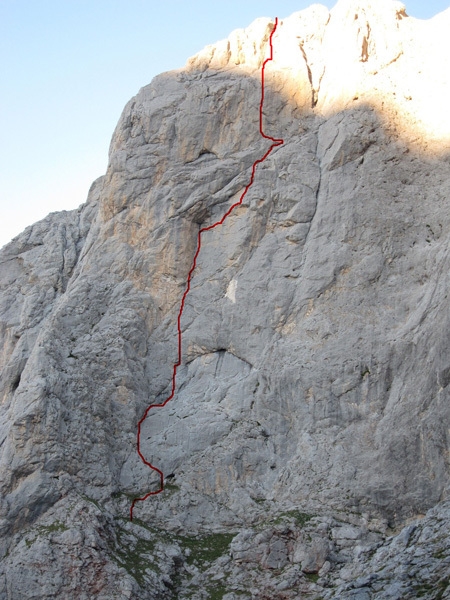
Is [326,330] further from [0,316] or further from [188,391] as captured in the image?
[0,316]

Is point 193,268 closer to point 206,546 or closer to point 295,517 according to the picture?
point 206,546

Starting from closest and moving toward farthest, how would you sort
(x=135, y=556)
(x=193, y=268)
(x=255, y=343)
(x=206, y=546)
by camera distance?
(x=135, y=556), (x=206, y=546), (x=255, y=343), (x=193, y=268)

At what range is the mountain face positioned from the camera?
68.4ft

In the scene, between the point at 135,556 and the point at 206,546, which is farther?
the point at 206,546

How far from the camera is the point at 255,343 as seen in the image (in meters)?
25.0

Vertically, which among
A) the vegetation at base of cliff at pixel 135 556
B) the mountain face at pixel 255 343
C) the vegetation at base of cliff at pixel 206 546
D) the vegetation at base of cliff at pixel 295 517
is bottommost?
the vegetation at base of cliff at pixel 135 556

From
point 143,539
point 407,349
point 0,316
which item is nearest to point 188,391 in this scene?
point 143,539

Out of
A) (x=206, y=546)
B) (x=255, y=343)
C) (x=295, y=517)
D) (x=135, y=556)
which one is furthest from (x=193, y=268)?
(x=135, y=556)

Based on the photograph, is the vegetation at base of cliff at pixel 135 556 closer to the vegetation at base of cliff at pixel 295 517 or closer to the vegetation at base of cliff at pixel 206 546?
the vegetation at base of cliff at pixel 206 546

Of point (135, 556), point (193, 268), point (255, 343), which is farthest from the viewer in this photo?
point (193, 268)

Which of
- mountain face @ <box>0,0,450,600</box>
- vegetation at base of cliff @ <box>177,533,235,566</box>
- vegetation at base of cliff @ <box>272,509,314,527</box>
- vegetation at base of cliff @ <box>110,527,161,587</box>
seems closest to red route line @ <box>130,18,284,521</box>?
mountain face @ <box>0,0,450,600</box>

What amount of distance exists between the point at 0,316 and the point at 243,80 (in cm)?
1160

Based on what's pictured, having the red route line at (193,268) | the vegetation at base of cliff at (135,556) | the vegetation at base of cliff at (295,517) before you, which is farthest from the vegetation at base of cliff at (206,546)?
the red route line at (193,268)

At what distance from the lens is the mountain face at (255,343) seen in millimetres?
20844
